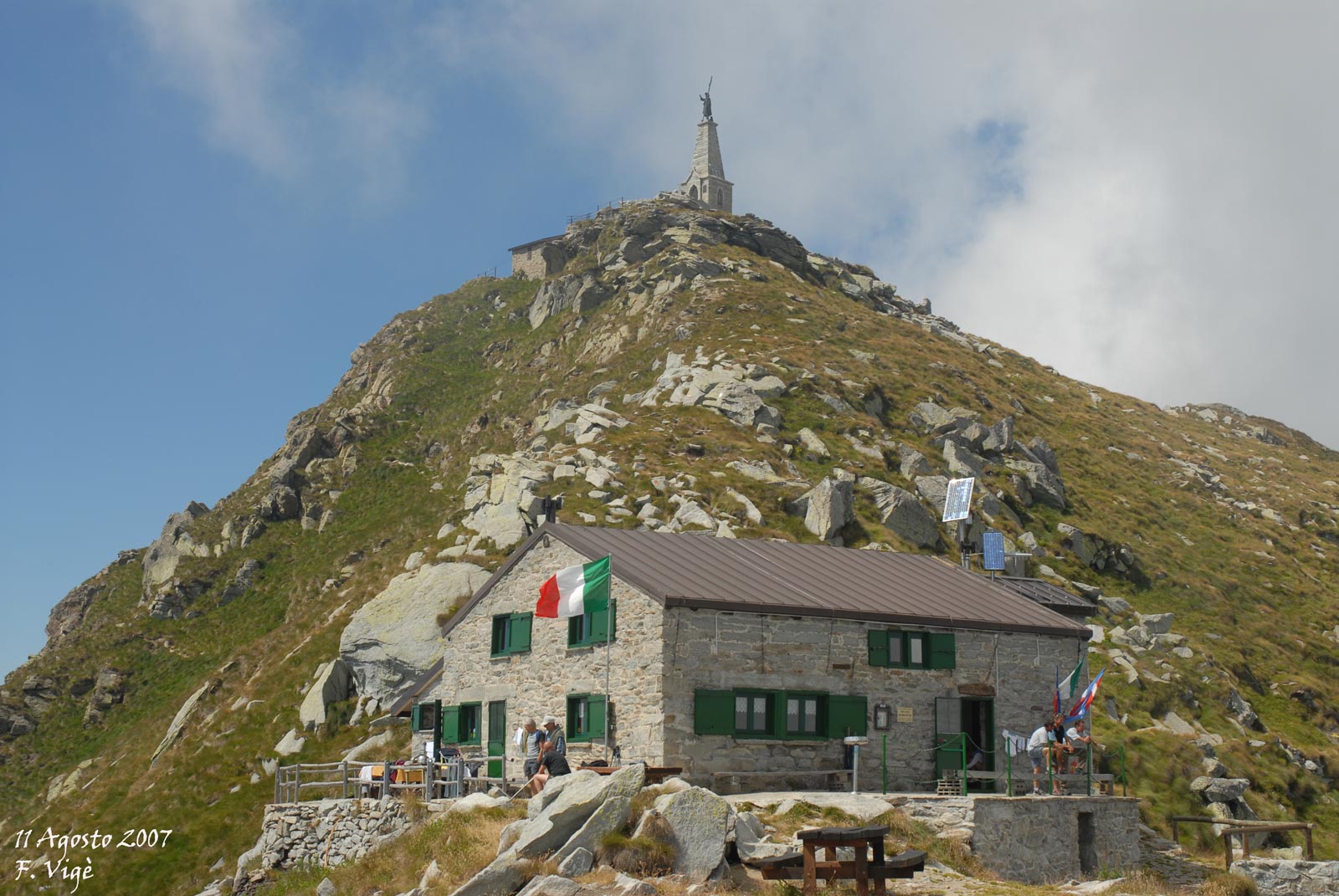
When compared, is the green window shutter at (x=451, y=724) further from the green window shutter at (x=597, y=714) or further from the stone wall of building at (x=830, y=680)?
the stone wall of building at (x=830, y=680)

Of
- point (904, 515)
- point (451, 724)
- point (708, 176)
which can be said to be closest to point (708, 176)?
point (708, 176)

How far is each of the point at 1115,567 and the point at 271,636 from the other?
1742 inches

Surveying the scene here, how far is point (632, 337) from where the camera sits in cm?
8631

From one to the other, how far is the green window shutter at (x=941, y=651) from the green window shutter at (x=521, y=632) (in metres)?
10.9

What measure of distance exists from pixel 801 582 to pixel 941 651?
4.13m

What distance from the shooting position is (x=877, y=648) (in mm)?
29516

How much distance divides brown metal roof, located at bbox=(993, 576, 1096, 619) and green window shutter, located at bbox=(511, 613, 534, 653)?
1522 centimetres

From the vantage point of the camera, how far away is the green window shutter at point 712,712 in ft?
88.3

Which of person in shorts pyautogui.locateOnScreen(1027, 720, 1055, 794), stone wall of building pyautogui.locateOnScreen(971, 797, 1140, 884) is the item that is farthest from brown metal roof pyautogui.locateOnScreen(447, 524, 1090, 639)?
stone wall of building pyautogui.locateOnScreen(971, 797, 1140, 884)

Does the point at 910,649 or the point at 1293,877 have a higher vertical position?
the point at 910,649

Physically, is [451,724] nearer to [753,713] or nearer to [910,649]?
[753,713]

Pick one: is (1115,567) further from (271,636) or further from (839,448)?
(271,636)

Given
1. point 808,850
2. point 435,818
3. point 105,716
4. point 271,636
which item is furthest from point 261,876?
point 105,716

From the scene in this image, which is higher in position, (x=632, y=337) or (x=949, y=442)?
(x=632, y=337)
